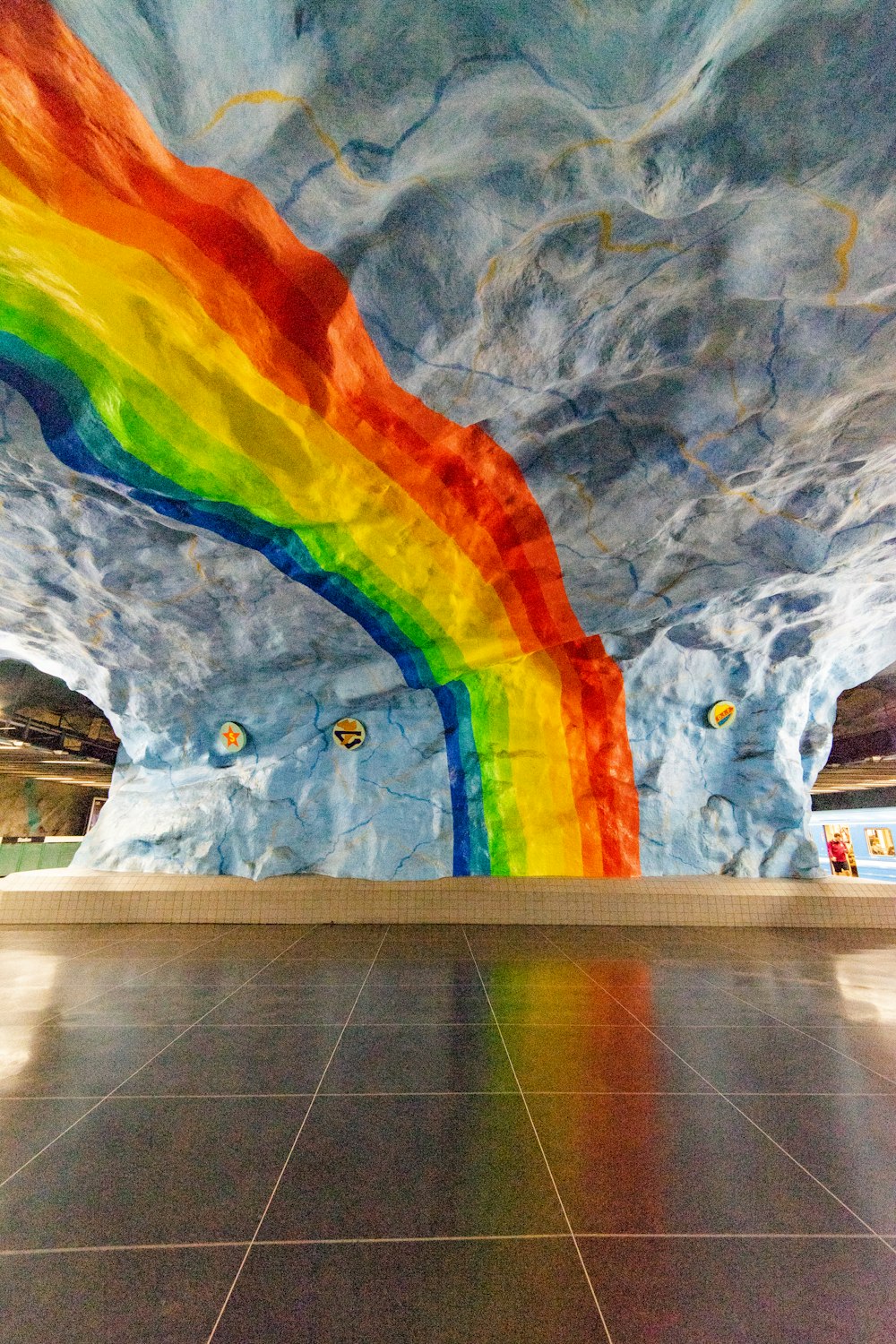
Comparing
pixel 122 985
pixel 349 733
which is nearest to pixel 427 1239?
pixel 122 985

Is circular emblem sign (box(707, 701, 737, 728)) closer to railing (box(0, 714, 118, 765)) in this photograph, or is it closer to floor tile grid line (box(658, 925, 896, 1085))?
floor tile grid line (box(658, 925, 896, 1085))

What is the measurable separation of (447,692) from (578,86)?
13.9ft

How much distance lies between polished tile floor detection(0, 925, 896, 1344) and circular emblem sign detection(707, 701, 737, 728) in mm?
3214

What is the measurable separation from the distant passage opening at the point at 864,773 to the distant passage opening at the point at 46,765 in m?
10.5

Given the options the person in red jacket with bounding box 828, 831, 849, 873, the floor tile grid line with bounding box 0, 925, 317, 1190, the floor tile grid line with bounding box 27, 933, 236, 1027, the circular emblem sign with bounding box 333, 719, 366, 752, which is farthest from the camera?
the person in red jacket with bounding box 828, 831, 849, 873

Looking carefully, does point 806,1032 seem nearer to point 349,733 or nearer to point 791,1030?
point 791,1030

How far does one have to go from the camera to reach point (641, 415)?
3820 millimetres

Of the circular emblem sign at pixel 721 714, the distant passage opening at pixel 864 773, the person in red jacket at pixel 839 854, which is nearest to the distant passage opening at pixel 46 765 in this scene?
the circular emblem sign at pixel 721 714

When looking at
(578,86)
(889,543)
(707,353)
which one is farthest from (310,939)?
(889,543)

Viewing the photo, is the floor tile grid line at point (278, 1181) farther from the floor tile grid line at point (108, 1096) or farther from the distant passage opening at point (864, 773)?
the distant passage opening at point (864, 773)

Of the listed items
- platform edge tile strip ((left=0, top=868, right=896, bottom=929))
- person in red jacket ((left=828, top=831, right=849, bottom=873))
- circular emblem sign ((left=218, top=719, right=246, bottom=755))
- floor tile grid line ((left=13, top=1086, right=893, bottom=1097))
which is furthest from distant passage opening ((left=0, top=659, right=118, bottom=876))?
person in red jacket ((left=828, top=831, right=849, bottom=873))

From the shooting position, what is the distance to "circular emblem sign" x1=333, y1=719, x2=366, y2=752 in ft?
19.4

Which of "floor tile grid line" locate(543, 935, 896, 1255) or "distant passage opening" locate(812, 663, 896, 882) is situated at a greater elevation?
"distant passage opening" locate(812, 663, 896, 882)

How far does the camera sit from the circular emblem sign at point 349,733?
5.92m
